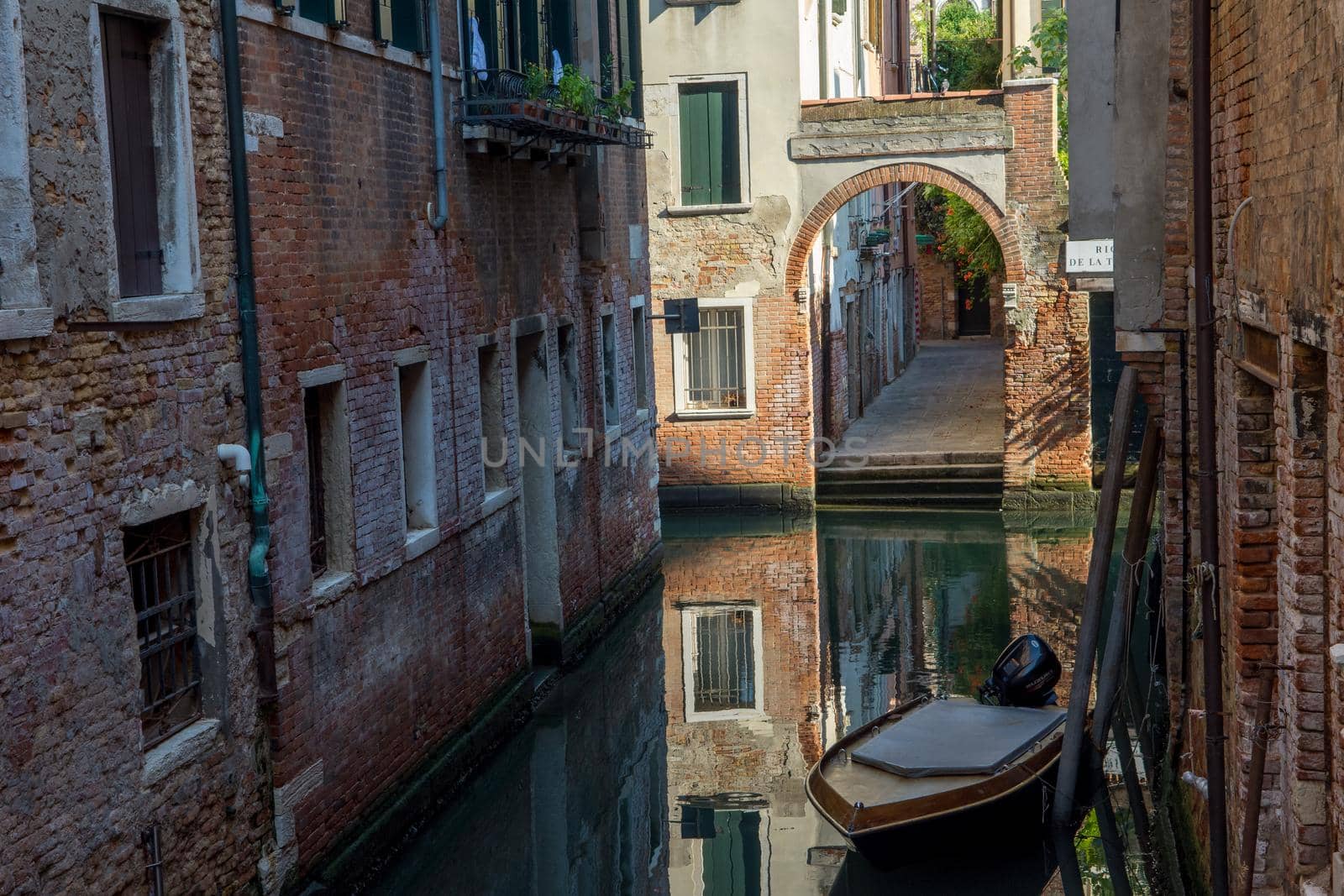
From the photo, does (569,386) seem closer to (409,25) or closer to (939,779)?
(409,25)

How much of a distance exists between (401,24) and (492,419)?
323cm

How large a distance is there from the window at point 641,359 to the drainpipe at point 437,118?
20.8ft

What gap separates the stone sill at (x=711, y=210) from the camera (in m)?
21.5

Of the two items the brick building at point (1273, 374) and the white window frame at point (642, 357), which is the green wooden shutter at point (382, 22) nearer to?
the brick building at point (1273, 374)

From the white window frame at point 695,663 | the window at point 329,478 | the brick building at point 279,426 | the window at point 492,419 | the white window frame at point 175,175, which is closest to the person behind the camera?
the brick building at point 279,426

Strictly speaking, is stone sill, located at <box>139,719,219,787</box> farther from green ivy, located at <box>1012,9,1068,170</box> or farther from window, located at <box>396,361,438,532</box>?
green ivy, located at <box>1012,9,1068,170</box>

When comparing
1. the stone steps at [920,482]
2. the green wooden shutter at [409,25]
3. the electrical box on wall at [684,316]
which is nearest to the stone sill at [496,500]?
the green wooden shutter at [409,25]

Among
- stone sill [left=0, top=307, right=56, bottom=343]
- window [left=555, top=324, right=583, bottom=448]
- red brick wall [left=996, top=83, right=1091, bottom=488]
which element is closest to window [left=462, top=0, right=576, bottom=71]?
window [left=555, top=324, right=583, bottom=448]

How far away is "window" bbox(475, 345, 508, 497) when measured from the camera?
1260cm

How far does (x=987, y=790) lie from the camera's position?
952 cm

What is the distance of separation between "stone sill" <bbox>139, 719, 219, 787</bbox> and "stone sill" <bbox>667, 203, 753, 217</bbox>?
571 inches

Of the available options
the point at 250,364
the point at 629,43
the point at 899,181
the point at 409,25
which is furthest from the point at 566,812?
the point at 899,181

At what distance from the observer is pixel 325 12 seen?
945cm

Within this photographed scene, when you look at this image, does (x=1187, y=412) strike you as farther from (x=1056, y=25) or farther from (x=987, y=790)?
(x=1056, y=25)
